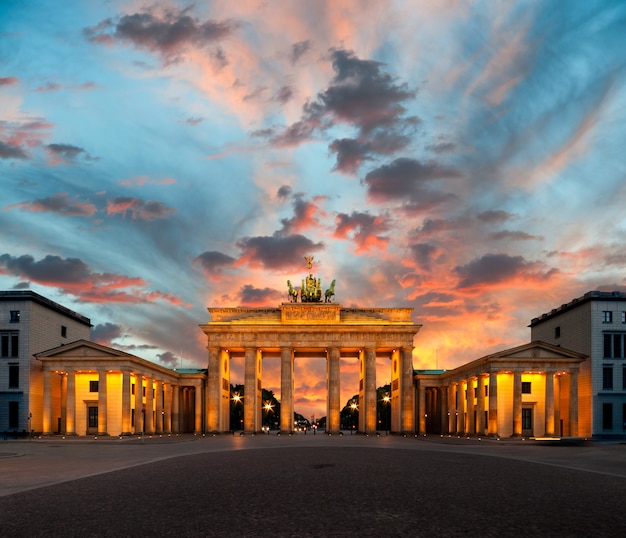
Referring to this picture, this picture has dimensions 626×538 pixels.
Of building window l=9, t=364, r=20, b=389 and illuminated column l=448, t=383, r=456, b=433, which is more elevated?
building window l=9, t=364, r=20, b=389

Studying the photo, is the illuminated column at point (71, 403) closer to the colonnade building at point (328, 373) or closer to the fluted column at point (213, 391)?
the colonnade building at point (328, 373)

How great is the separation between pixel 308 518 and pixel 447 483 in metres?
11.5

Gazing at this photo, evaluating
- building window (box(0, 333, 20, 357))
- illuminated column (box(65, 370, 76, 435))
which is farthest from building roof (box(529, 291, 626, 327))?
building window (box(0, 333, 20, 357))

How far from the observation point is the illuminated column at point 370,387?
125 meters

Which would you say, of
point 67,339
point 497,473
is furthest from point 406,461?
point 67,339

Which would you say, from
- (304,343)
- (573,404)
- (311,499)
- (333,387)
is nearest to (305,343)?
(304,343)

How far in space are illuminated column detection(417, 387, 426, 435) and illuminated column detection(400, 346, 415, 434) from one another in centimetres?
448

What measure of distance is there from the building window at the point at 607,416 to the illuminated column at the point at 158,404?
64176mm

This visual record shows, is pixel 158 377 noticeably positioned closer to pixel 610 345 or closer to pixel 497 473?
pixel 610 345

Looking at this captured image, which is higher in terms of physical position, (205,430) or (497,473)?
(497,473)

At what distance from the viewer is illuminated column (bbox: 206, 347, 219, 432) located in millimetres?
124125

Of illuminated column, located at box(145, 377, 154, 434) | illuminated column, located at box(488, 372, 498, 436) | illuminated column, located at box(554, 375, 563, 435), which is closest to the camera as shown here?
illuminated column, located at box(488, 372, 498, 436)

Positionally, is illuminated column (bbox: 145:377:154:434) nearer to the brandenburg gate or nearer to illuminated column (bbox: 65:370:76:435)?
illuminated column (bbox: 65:370:76:435)

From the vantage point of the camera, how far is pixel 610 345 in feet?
334
